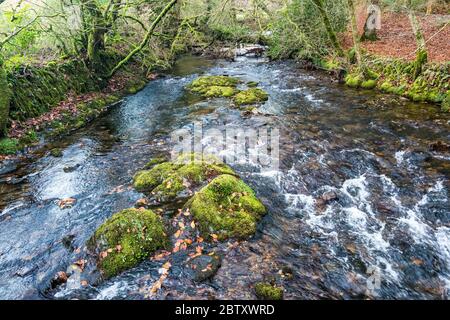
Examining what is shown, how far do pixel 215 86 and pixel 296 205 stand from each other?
37.9 feet

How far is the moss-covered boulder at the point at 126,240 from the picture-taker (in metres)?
5.88

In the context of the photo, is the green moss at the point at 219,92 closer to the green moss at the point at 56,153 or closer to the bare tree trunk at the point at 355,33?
the bare tree trunk at the point at 355,33

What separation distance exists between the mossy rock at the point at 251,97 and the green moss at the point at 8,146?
28.6ft

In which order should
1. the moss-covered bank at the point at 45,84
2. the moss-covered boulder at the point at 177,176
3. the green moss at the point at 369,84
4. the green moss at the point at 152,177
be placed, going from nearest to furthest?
the moss-covered boulder at the point at 177,176, the green moss at the point at 152,177, the moss-covered bank at the point at 45,84, the green moss at the point at 369,84

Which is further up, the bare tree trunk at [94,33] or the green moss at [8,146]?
the bare tree trunk at [94,33]

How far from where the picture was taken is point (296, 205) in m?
7.64

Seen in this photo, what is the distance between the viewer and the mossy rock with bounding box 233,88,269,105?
15323 mm

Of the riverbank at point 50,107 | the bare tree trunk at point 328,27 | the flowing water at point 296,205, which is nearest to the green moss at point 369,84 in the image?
the flowing water at point 296,205

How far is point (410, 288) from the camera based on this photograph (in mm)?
5422

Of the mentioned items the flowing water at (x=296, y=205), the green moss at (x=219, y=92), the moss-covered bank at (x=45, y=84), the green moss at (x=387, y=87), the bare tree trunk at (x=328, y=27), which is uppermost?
the bare tree trunk at (x=328, y=27)

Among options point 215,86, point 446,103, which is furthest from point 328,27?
point 446,103
